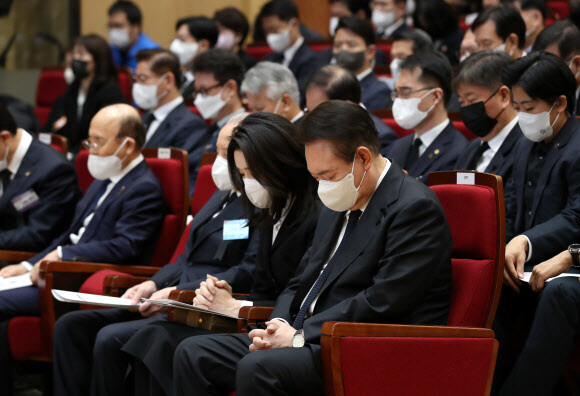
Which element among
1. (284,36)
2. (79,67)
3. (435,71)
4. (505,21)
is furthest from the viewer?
(284,36)

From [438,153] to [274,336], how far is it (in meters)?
1.50

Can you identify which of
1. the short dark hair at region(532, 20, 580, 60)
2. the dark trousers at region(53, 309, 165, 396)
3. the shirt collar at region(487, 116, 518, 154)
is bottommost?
the dark trousers at region(53, 309, 165, 396)

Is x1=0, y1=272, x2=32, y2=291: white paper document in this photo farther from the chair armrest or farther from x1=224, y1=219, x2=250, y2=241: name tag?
x1=224, y1=219, x2=250, y2=241: name tag

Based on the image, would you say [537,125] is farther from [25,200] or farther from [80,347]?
[25,200]

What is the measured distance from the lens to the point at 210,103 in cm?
465

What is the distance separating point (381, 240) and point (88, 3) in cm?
613

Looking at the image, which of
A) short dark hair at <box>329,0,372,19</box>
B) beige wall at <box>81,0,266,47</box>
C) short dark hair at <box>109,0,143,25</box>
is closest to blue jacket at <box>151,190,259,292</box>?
short dark hair at <box>109,0,143,25</box>

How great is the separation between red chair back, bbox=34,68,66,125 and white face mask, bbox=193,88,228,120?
226 centimetres

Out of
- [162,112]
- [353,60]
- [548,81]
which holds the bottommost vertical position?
[162,112]

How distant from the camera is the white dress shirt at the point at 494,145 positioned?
320cm

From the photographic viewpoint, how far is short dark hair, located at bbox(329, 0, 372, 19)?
7102 millimetres

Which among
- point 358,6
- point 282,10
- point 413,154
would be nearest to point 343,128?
point 413,154

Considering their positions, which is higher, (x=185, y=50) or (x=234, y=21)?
(x=234, y=21)

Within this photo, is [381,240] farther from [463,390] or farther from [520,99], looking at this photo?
[520,99]
